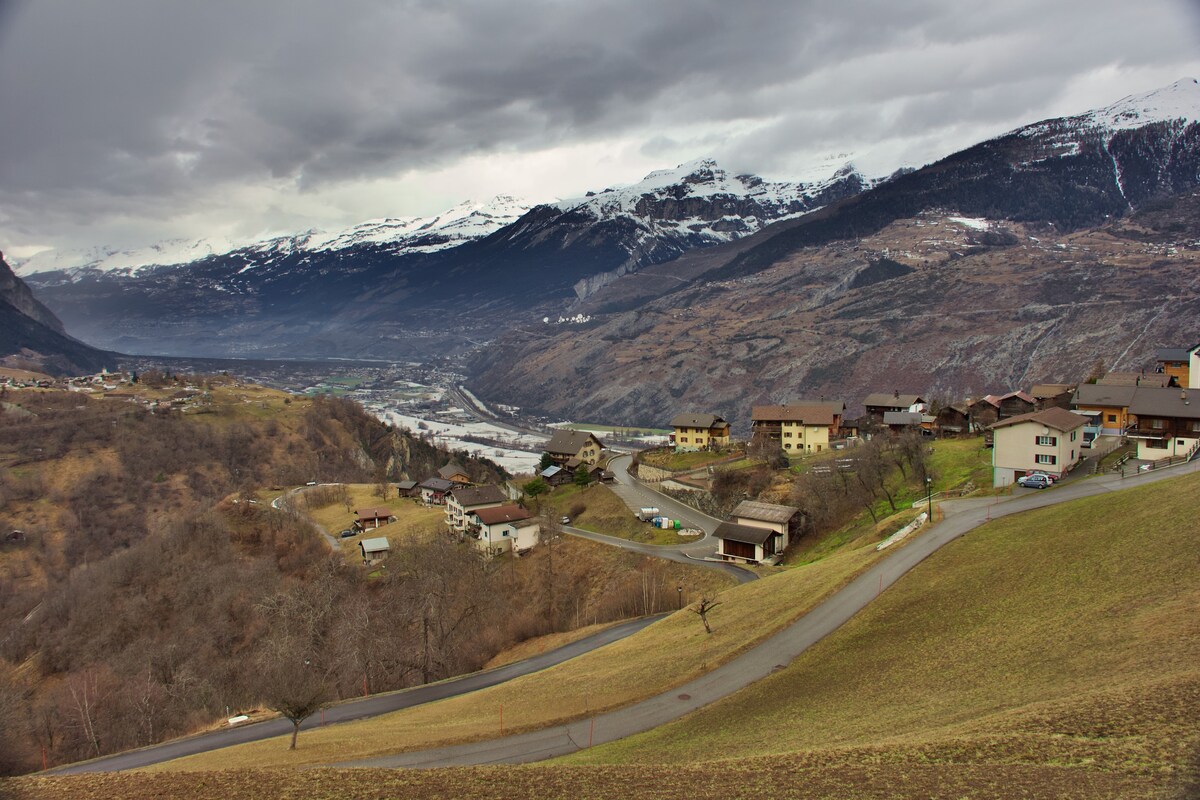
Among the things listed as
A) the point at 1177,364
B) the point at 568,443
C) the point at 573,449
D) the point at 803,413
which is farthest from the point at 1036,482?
the point at 568,443

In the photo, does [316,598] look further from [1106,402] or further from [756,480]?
[1106,402]

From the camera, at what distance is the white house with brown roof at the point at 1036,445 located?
45625 mm

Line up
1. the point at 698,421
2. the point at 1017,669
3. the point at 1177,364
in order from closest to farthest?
the point at 1017,669 < the point at 1177,364 < the point at 698,421

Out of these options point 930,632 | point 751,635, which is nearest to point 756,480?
point 751,635

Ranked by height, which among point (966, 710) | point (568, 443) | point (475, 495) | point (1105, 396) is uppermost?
point (1105, 396)

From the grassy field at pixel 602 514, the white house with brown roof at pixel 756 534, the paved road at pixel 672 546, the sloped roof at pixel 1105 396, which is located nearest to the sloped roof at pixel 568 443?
the grassy field at pixel 602 514

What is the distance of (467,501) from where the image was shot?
254 ft

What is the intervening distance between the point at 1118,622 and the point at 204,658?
67.5 meters

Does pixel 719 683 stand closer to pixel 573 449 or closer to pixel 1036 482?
pixel 1036 482

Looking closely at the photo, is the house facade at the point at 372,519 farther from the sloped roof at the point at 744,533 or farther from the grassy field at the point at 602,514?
the sloped roof at the point at 744,533

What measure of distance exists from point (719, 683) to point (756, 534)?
2835 cm

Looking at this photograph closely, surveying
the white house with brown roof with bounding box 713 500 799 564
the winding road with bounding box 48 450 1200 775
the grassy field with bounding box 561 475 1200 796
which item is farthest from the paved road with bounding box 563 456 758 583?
the grassy field with bounding box 561 475 1200 796

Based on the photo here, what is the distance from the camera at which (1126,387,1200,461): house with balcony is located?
150ft

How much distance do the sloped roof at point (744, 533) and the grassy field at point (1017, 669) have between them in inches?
854
